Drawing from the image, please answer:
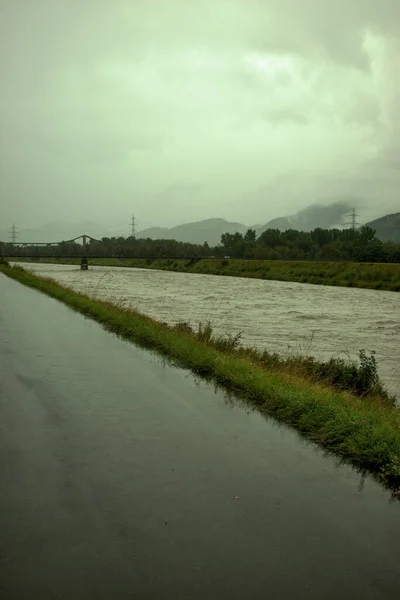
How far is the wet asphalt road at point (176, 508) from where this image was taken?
4.36 meters

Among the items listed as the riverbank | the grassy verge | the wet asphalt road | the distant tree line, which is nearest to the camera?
the wet asphalt road

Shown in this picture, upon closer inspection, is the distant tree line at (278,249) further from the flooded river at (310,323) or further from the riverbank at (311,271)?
the flooded river at (310,323)

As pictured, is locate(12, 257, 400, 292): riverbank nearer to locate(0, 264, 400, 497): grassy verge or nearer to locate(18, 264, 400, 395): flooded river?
locate(18, 264, 400, 395): flooded river

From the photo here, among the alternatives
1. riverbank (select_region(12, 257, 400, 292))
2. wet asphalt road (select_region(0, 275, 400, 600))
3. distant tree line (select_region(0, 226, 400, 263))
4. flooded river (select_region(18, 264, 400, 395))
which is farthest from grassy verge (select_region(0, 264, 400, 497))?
distant tree line (select_region(0, 226, 400, 263))

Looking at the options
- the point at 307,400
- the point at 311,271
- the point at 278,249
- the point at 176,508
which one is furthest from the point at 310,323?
the point at 278,249

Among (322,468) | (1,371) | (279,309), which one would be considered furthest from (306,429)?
(279,309)

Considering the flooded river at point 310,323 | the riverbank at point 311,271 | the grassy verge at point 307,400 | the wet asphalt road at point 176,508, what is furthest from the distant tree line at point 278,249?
the wet asphalt road at point 176,508

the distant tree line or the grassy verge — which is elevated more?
the distant tree line

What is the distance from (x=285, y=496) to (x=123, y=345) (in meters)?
10.4

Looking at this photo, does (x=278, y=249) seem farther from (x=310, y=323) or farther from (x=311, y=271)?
(x=310, y=323)

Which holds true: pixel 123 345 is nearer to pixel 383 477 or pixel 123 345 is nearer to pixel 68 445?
pixel 68 445

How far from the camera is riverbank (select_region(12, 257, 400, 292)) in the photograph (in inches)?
2606

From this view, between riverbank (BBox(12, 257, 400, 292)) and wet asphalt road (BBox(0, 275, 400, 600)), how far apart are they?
5668cm

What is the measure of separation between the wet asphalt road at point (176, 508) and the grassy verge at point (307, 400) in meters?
0.42
